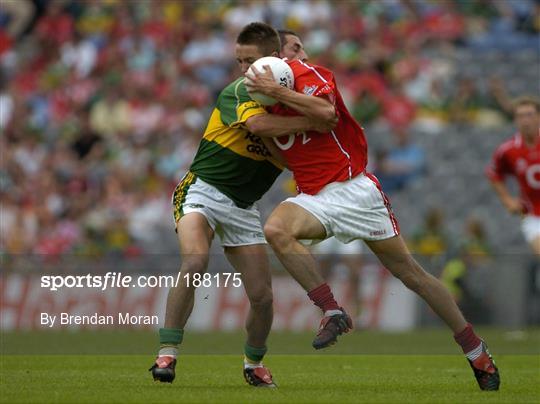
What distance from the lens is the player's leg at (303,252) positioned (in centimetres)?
Answer: 907

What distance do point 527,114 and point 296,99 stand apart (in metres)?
6.76

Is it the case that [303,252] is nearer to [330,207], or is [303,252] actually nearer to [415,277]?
[330,207]

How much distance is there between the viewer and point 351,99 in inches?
901

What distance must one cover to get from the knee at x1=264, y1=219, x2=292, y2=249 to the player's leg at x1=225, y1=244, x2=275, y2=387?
0.79m

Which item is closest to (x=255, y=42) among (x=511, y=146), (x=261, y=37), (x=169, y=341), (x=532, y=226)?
(x=261, y=37)

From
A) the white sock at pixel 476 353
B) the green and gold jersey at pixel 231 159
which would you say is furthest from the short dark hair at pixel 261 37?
the white sock at pixel 476 353

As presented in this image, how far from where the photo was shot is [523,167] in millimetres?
15766

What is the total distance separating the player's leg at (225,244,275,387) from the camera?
32.6 feet

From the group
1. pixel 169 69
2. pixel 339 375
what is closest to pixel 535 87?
pixel 169 69

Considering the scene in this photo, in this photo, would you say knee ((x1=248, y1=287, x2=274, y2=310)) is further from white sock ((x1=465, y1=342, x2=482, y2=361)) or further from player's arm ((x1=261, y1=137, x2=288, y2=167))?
white sock ((x1=465, y1=342, x2=482, y2=361))

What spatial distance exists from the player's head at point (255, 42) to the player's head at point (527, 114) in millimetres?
6258

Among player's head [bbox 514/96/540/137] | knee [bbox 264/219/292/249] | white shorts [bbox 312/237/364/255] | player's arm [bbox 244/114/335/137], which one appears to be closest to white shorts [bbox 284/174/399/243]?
knee [bbox 264/219/292/249]

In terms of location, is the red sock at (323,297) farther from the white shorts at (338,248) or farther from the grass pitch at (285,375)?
the white shorts at (338,248)

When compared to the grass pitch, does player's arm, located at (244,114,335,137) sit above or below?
above
